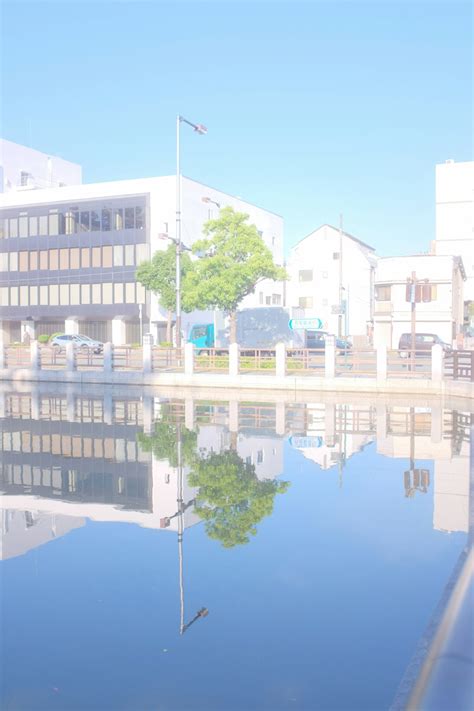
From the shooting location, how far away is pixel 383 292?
50938 millimetres

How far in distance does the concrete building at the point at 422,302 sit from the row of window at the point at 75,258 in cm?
1987

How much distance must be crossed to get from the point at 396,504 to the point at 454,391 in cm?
1543

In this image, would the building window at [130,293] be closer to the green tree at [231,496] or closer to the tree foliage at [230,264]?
the tree foliage at [230,264]

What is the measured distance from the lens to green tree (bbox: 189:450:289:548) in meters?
8.24

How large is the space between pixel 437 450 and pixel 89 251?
50.9 metres

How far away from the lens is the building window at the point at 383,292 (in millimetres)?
50562

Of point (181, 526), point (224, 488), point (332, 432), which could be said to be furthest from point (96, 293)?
point (181, 526)

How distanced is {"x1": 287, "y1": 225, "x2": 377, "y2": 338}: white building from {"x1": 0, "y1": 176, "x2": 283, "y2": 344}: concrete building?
16.5ft

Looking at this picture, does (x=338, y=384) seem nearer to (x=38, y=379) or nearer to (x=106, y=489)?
(x=38, y=379)

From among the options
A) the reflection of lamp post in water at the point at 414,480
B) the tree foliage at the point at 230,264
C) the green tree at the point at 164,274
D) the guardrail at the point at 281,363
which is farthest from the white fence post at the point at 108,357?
the green tree at the point at 164,274

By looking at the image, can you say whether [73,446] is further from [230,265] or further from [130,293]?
[130,293]

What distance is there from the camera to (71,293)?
198ft

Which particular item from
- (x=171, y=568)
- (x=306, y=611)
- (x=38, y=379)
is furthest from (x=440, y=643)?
(x=38, y=379)

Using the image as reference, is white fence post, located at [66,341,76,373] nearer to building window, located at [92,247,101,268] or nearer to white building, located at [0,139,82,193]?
building window, located at [92,247,101,268]
